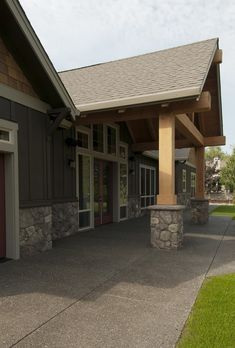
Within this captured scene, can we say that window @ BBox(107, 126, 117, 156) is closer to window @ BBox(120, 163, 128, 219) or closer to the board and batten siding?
window @ BBox(120, 163, 128, 219)

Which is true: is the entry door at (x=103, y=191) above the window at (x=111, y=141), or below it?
below

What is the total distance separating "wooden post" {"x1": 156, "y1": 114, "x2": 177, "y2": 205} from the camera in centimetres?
737

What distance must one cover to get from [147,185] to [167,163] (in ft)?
30.0

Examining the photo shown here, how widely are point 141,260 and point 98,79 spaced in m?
6.10

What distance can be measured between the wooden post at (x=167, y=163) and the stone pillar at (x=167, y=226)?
0.69 feet

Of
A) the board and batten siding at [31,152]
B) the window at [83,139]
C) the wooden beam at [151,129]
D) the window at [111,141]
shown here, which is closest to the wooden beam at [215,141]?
the wooden beam at [151,129]

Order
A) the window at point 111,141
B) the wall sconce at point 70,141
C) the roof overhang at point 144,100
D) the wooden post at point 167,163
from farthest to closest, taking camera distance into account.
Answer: the window at point 111,141
the wall sconce at point 70,141
the wooden post at point 167,163
the roof overhang at point 144,100

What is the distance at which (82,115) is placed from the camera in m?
8.29

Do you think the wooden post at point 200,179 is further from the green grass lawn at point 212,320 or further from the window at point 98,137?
the green grass lawn at point 212,320

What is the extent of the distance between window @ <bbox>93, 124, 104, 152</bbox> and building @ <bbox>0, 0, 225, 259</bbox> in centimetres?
4

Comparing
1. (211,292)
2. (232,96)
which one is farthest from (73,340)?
(232,96)

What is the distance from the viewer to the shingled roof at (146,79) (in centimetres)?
708

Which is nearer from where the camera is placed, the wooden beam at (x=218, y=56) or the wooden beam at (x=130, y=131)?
the wooden beam at (x=218, y=56)

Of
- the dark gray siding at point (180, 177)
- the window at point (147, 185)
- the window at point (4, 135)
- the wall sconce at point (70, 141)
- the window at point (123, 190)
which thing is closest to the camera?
the window at point (4, 135)
